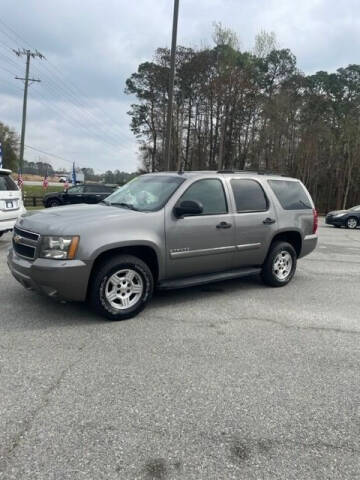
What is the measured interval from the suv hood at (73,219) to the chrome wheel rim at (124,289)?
62 centimetres

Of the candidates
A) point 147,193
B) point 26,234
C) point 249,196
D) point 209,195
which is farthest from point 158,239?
point 249,196

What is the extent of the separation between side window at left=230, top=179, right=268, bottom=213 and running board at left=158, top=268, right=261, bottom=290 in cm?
93

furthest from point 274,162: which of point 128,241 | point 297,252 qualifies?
point 128,241

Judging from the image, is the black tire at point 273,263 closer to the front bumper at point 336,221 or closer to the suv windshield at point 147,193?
the suv windshield at point 147,193

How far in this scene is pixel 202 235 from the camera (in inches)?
194

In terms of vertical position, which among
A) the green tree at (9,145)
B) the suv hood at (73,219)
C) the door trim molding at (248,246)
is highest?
the green tree at (9,145)

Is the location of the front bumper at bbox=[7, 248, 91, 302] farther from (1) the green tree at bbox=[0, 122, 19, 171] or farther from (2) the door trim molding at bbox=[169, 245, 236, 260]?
(1) the green tree at bbox=[0, 122, 19, 171]

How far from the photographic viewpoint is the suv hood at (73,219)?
4.06m

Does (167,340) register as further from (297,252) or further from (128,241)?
(297,252)

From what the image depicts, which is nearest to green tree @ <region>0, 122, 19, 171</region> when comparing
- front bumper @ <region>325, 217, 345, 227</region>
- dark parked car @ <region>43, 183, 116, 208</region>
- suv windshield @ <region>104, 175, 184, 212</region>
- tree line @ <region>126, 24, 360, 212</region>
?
tree line @ <region>126, 24, 360, 212</region>

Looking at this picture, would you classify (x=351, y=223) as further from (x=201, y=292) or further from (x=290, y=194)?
(x=201, y=292)

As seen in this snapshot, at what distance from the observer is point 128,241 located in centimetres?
425

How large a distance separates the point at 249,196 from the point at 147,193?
63.2 inches

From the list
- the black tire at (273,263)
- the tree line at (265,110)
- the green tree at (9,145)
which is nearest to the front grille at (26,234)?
the black tire at (273,263)
